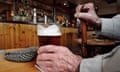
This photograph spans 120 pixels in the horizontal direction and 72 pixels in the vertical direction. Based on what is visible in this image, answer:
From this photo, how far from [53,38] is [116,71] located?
0.39 meters

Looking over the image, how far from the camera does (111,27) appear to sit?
3.96 ft

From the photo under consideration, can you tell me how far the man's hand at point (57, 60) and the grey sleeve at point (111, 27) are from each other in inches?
22.3

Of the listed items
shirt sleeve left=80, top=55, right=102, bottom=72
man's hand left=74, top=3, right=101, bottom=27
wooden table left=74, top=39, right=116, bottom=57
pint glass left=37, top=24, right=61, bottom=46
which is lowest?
wooden table left=74, top=39, right=116, bottom=57

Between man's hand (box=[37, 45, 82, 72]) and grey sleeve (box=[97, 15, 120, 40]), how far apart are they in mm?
567

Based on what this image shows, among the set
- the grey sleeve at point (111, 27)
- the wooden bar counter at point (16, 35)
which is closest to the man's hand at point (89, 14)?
the grey sleeve at point (111, 27)

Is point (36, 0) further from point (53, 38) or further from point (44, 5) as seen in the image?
point (53, 38)

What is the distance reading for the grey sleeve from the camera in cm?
120

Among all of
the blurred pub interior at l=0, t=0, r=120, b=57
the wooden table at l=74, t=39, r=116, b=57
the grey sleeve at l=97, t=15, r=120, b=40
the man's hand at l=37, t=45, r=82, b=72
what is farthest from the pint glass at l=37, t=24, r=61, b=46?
the blurred pub interior at l=0, t=0, r=120, b=57

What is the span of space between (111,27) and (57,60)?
2.15ft

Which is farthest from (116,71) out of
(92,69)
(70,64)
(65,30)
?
(65,30)

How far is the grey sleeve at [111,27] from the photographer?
1.20 m

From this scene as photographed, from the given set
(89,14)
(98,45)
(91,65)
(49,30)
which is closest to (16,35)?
(98,45)

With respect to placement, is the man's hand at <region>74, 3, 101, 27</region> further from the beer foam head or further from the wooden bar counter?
the wooden bar counter

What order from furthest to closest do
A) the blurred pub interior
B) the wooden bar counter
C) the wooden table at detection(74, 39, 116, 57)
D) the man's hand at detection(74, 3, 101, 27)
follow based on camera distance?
the blurred pub interior < the wooden bar counter < the wooden table at detection(74, 39, 116, 57) < the man's hand at detection(74, 3, 101, 27)
